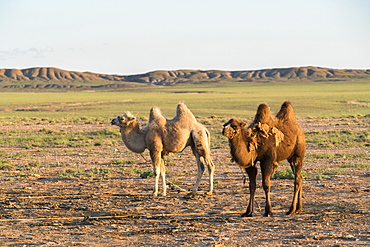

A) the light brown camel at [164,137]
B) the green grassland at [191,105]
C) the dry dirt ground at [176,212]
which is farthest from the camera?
the green grassland at [191,105]

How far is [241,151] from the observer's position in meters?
9.80

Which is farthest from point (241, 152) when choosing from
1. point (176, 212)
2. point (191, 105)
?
point (191, 105)

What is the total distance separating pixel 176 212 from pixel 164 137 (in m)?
2.58

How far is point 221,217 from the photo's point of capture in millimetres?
10328

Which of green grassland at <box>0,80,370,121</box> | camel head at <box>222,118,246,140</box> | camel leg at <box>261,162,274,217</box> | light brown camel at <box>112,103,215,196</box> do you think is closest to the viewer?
camel head at <box>222,118,246,140</box>

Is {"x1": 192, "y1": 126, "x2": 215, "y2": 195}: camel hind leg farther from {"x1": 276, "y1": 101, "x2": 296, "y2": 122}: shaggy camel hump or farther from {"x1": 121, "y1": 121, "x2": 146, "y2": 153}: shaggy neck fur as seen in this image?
{"x1": 276, "y1": 101, "x2": 296, "y2": 122}: shaggy camel hump

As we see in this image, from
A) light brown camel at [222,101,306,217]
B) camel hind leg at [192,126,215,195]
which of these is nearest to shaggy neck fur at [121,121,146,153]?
camel hind leg at [192,126,215,195]

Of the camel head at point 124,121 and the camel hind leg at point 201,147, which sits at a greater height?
the camel head at point 124,121

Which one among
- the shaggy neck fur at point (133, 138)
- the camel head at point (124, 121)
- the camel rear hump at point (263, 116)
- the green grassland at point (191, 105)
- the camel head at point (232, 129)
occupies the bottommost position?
the green grassland at point (191, 105)

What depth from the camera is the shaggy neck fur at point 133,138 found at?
522 inches

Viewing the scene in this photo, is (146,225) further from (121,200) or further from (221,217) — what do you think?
(121,200)

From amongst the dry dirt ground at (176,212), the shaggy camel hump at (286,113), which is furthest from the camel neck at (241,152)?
the shaggy camel hump at (286,113)

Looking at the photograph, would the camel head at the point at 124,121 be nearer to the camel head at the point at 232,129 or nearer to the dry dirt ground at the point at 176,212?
the dry dirt ground at the point at 176,212

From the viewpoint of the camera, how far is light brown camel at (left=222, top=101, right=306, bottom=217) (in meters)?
9.80
